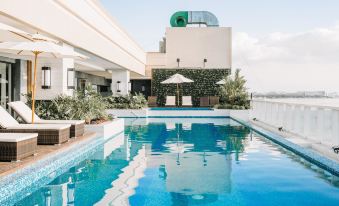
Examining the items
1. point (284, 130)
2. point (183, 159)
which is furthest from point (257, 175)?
point (284, 130)

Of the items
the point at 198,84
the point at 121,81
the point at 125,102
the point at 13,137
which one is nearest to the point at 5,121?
the point at 13,137

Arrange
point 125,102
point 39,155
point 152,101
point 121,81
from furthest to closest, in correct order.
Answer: point 152,101 → point 121,81 → point 125,102 → point 39,155

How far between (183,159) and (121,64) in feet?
40.0

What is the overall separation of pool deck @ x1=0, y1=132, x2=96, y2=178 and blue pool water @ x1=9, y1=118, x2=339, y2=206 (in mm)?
496

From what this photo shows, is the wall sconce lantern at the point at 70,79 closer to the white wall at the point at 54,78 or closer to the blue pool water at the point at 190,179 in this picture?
the white wall at the point at 54,78

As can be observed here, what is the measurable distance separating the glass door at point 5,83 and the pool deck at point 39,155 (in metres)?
3.78

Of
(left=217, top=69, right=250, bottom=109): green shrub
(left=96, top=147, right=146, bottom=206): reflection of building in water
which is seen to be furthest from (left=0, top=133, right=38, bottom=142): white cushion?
(left=217, top=69, right=250, bottom=109): green shrub

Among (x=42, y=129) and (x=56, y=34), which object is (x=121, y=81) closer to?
(x=56, y=34)

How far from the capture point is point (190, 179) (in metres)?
6.41

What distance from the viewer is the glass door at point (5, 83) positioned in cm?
1206

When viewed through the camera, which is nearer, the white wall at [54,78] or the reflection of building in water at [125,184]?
the reflection of building in water at [125,184]

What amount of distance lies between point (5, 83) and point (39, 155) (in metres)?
6.04

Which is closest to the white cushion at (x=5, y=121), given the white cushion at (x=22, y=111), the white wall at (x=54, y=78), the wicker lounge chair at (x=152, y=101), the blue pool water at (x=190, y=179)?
the white cushion at (x=22, y=111)

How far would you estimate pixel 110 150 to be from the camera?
30.8 feet
